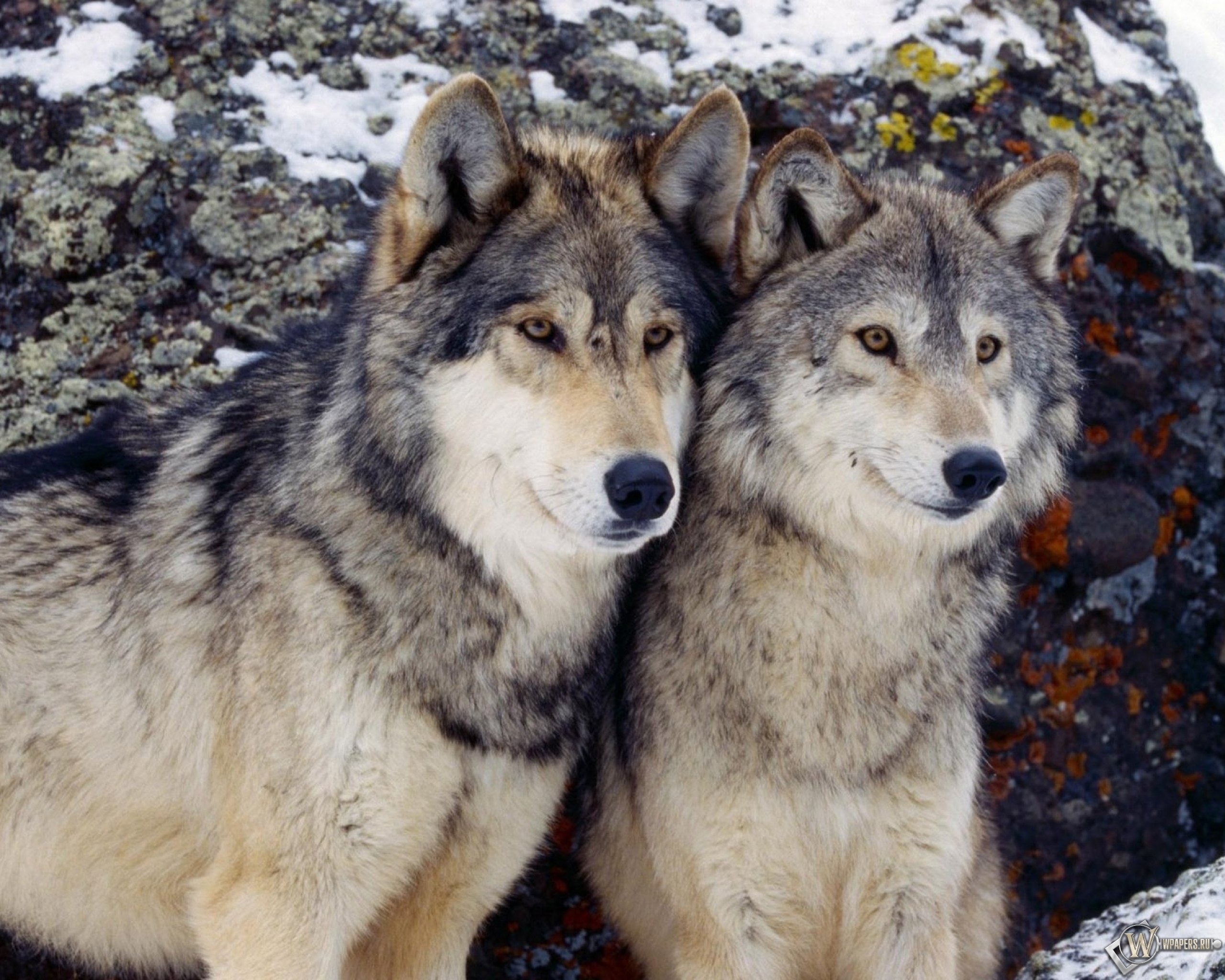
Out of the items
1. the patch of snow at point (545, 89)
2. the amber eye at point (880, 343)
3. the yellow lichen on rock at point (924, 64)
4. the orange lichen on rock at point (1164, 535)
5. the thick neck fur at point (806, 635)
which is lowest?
the orange lichen on rock at point (1164, 535)

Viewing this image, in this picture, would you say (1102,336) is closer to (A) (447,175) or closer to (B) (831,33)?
(B) (831,33)

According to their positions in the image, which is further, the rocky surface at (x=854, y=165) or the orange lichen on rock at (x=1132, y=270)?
the orange lichen on rock at (x=1132, y=270)

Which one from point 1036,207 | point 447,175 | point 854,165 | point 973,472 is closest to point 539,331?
point 447,175

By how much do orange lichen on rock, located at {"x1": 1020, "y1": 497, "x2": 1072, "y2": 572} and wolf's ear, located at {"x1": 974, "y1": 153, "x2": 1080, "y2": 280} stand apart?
167cm

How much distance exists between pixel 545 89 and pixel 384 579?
3227mm

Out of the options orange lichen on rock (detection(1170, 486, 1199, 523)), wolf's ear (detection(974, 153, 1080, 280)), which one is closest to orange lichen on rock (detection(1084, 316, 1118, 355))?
orange lichen on rock (detection(1170, 486, 1199, 523))

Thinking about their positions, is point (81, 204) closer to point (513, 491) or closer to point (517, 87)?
point (517, 87)

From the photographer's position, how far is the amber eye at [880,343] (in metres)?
4.04

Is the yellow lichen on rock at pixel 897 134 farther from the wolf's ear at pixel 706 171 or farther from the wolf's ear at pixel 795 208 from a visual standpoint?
the wolf's ear at pixel 706 171

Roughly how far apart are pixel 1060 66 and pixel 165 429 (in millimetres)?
4627

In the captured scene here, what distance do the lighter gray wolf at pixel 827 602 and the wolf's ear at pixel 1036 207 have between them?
0.02 m

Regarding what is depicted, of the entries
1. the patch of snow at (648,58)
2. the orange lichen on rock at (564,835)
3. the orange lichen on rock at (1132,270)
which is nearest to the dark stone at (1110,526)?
the orange lichen on rock at (1132,270)

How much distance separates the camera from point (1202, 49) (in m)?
9.46

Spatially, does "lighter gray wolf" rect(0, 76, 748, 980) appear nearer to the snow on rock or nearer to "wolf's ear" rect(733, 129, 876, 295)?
"wolf's ear" rect(733, 129, 876, 295)
